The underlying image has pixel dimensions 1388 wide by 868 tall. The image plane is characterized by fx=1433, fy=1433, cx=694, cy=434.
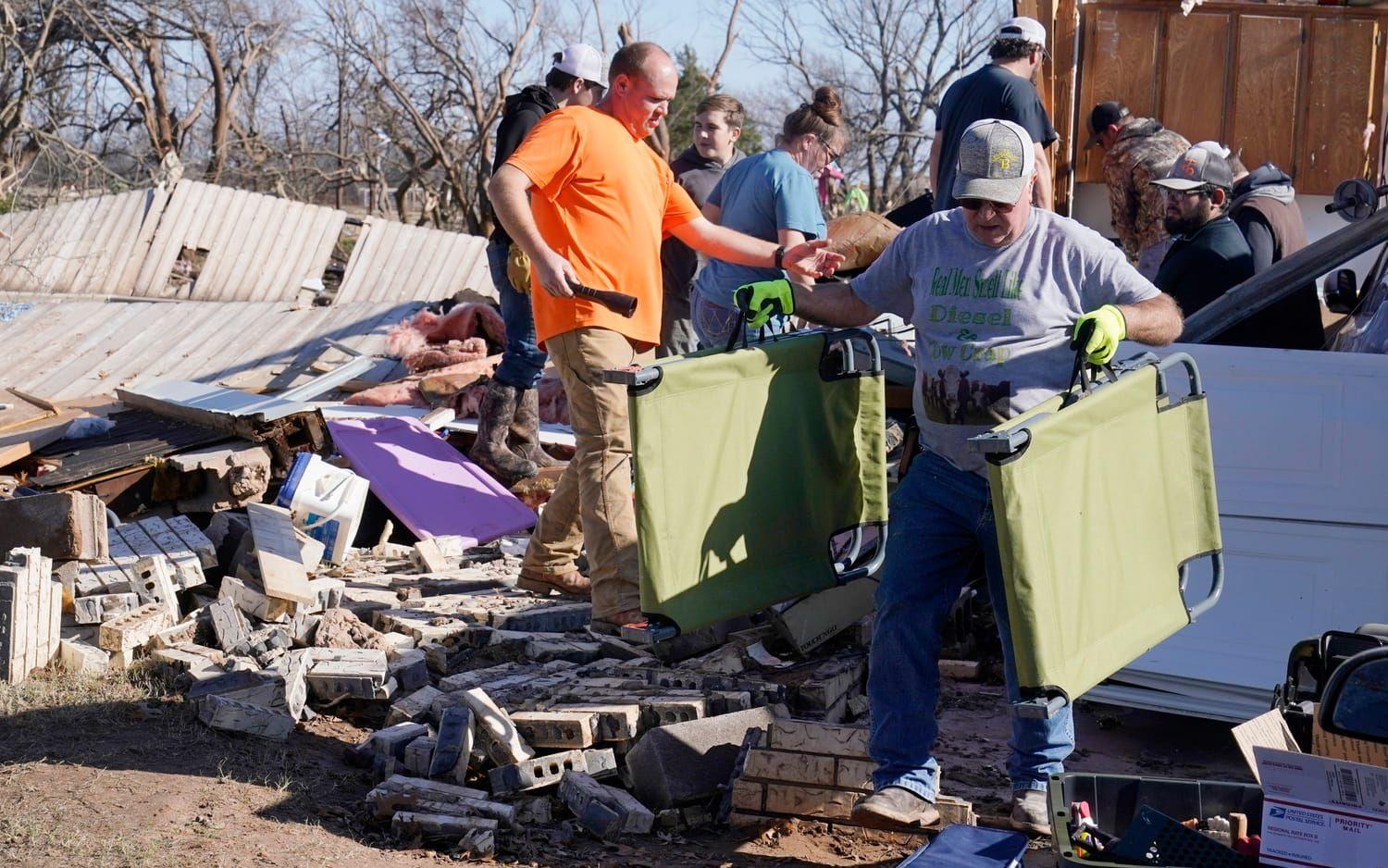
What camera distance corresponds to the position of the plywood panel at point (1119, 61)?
30.3 feet

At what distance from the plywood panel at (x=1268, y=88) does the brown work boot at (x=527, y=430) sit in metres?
4.90

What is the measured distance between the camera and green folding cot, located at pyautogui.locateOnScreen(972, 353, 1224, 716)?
3.30 meters

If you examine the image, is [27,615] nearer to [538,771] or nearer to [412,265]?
[538,771]

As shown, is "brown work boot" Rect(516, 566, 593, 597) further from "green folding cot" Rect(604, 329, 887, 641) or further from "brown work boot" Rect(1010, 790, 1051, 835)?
"brown work boot" Rect(1010, 790, 1051, 835)

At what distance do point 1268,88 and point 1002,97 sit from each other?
3718 mm

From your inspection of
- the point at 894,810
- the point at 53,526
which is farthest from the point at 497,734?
the point at 53,526

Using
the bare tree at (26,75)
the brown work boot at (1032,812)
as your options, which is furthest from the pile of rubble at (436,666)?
the bare tree at (26,75)

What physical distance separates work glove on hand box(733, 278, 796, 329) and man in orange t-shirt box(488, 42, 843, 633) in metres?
1.16

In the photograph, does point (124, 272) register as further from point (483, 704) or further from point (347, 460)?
point (483, 704)

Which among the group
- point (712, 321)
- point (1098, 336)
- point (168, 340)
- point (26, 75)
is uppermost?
point (26, 75)

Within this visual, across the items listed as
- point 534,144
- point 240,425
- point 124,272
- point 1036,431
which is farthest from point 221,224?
point 1036,431

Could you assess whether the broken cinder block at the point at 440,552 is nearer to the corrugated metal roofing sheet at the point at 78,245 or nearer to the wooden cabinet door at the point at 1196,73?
the wooden cabinet door at the point at 1196,73

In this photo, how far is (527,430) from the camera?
8.14m

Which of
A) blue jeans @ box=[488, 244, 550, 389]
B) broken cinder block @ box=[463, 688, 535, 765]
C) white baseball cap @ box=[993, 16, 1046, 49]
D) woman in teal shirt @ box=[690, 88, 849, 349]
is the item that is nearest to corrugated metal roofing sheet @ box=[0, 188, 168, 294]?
blue jeans @ box=[488, 244, 550, 389]
